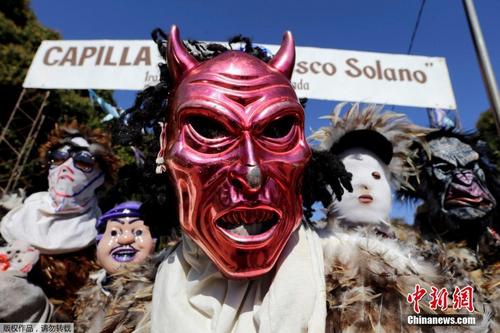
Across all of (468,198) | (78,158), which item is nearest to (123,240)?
(78,158)

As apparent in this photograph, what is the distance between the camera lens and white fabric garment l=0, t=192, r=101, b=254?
2.14m

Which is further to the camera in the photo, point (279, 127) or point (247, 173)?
point (279, 127)

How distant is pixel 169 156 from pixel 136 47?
203 centimetres

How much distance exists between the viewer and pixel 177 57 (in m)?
1.24

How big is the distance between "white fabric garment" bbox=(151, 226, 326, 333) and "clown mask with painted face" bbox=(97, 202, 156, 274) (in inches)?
30.2

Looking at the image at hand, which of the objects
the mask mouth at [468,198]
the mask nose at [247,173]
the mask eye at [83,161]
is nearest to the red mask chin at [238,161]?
the mask nose at [247,173]

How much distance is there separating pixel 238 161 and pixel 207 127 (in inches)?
6.7

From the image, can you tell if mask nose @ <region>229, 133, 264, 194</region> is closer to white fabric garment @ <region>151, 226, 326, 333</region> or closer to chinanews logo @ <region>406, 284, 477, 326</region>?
white fabric garment @ <region>151, 226, 326, 333</region>

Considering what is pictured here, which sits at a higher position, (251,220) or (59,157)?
(59,157)

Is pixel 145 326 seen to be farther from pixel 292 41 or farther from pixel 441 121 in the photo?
pixel 441 121

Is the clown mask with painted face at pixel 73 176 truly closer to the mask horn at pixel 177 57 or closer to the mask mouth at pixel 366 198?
the mask horn at pixel 177 57

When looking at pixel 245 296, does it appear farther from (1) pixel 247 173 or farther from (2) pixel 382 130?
(2) pixel 382 130

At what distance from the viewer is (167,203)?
4.74 feet

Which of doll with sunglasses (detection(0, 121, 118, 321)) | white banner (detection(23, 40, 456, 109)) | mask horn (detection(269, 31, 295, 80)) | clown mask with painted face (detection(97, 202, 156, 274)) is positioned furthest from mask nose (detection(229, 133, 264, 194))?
white banner (detection(23, 40, 456, 109))
